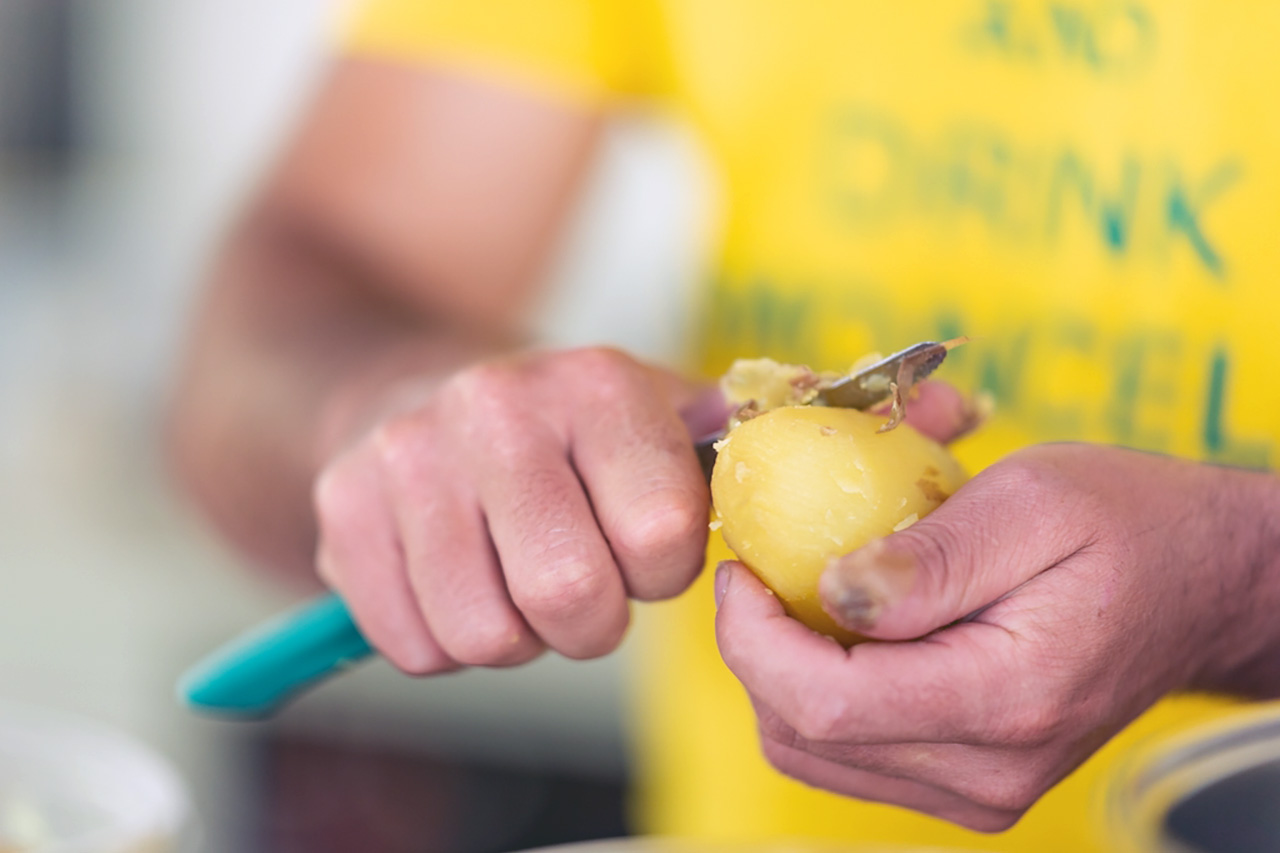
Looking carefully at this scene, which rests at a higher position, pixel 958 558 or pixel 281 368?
pixel 281 368

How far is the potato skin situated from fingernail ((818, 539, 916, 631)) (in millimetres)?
43

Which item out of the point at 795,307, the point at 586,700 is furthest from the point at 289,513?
the point at 586,700

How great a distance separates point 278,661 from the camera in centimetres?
41

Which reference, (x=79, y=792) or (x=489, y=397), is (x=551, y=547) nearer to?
(x=489, y=397)

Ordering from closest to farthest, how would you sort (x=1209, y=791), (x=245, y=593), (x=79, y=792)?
(x=1209, y=791), (x=79, y=792), (x=245, y=593)

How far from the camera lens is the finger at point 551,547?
34 centimetres

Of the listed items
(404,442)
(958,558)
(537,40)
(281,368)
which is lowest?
(958,558)

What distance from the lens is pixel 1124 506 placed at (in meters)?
0.31

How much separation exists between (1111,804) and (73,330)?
145 centimetres

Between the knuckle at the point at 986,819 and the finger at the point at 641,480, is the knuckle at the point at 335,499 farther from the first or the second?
the knuckle at the point at 986,819

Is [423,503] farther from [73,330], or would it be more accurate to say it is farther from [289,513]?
[73,330]

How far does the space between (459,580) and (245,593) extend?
1.08m

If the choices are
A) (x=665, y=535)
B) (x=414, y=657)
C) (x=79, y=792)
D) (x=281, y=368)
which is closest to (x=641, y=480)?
(x=665, y=535)

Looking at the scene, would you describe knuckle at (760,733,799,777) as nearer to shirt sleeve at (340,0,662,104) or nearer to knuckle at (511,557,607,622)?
knuckle at (511,557,607,622)
